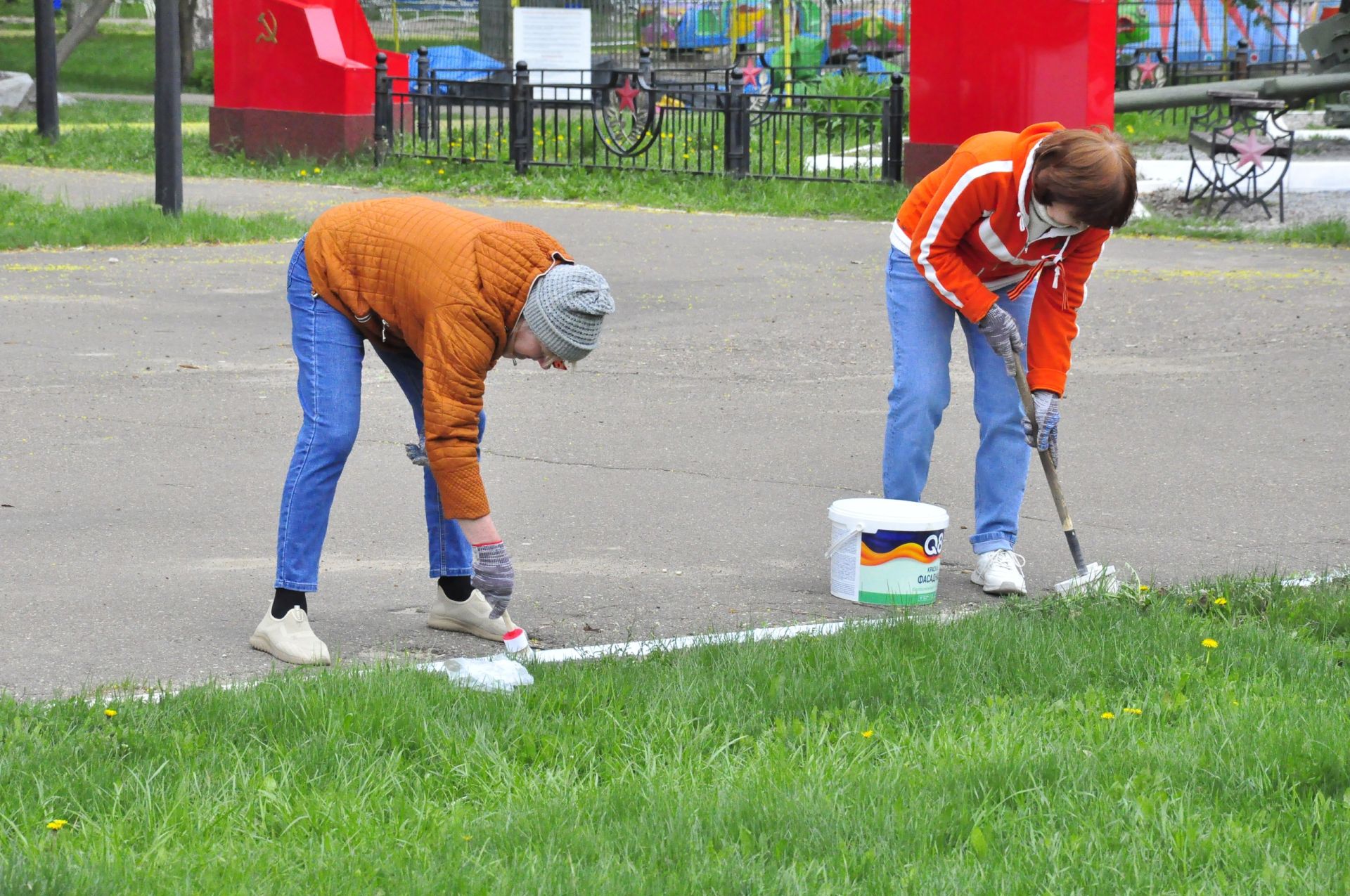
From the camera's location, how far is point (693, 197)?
1670cm

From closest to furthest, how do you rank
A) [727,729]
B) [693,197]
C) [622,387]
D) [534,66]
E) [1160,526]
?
[727,729] → [1160,526] → [622,387] → [693,197] → [534,66]

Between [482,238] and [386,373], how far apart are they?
16.3 ft

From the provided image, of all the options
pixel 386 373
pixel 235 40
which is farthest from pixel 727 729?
pixel 235 40

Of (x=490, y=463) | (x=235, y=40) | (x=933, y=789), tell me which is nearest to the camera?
(x=933, y=789)

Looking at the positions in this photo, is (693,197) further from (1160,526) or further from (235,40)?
(1160,526)

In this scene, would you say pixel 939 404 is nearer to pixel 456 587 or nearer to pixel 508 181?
pixel 456 587

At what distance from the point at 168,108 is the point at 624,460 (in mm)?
8037

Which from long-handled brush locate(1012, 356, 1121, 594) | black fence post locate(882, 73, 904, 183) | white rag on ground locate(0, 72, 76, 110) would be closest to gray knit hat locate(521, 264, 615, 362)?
long-handled brush locate(1012, 356, 1121, 594)

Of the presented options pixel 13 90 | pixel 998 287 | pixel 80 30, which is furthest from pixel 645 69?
pixel 998 287

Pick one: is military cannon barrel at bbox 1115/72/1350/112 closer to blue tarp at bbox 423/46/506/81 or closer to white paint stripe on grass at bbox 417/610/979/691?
blue tarp at bbox 423/46/506/81

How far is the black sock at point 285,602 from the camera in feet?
15.1

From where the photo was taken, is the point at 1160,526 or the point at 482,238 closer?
the point at 482,238

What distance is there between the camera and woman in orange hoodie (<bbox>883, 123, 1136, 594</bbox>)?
185 inches

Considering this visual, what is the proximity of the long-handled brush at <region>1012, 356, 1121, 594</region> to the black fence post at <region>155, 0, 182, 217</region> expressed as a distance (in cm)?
980
